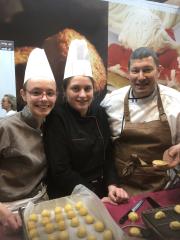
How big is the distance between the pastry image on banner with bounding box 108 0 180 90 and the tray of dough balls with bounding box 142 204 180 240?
3.52 ft

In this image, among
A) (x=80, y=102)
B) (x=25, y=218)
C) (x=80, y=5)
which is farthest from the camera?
(x=80, y=5)

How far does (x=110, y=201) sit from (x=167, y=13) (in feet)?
4.79

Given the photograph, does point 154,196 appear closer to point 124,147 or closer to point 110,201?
point 110,201

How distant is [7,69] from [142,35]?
960 mm

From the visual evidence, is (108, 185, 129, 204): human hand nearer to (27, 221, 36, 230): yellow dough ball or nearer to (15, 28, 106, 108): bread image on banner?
(27, 221, 36, 230): yellow dough ball

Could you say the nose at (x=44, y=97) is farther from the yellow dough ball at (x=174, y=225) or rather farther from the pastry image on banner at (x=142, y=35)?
the pastry image on banner at (x=142, y=35)

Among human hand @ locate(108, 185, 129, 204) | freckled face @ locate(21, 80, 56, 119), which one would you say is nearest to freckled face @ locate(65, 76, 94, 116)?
freckled face @ locate(21, 80, 56, 119)

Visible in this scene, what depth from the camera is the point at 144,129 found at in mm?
1408

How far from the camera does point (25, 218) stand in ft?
2.92

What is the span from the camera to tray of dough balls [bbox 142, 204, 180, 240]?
2.76ft

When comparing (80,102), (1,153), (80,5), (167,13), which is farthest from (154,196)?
(167,13)

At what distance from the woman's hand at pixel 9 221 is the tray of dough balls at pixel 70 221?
38 mm

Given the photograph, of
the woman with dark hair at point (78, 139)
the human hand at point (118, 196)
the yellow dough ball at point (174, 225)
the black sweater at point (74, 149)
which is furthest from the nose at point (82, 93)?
the yellow dough ball at point (174, 225)

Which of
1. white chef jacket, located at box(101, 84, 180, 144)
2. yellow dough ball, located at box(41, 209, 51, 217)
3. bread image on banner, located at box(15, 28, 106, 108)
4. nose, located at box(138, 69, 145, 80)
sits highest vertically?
bread image on banner, located at box(15, 28, 106, 108)
